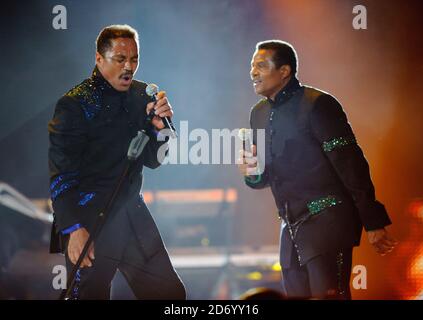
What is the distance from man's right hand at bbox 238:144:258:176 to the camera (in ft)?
10.8

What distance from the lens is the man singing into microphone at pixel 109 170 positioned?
9.74 feet

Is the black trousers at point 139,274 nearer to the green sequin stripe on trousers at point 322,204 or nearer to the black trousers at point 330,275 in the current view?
the black trousers at point 330,275

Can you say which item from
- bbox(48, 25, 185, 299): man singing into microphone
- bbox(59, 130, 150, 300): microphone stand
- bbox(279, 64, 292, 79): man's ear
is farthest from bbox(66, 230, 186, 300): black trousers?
bbox(279, 64, 292, 79): man's ear

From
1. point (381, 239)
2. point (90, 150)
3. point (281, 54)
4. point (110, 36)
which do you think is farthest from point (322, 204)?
point (110, 36)

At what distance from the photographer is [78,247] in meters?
2.86

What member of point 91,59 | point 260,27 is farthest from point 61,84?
point 260,27

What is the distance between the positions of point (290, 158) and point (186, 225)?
9.23ft

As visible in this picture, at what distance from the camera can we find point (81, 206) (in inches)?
119

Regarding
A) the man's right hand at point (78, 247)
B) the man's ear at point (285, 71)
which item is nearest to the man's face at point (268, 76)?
the man's ear at point (285, 71)

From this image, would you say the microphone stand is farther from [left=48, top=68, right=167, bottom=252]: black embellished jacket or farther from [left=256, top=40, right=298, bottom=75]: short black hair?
[left=256, top=40, right=298, bottom=75]: short black hair

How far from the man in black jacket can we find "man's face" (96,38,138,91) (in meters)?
0.75

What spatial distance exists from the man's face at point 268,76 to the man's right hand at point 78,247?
4.32ft

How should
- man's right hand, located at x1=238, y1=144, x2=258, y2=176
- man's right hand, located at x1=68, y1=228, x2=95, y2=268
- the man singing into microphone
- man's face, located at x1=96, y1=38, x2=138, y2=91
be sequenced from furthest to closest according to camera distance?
man's right hand, located at x1=238, y1=144, x2=258, y2=176 → man's face, located at x1=96, y1=38, x2=138, y2=91 → the man singing into microphone → man's right hand, located at x1=68, y1=228, x2=95, y2=268
